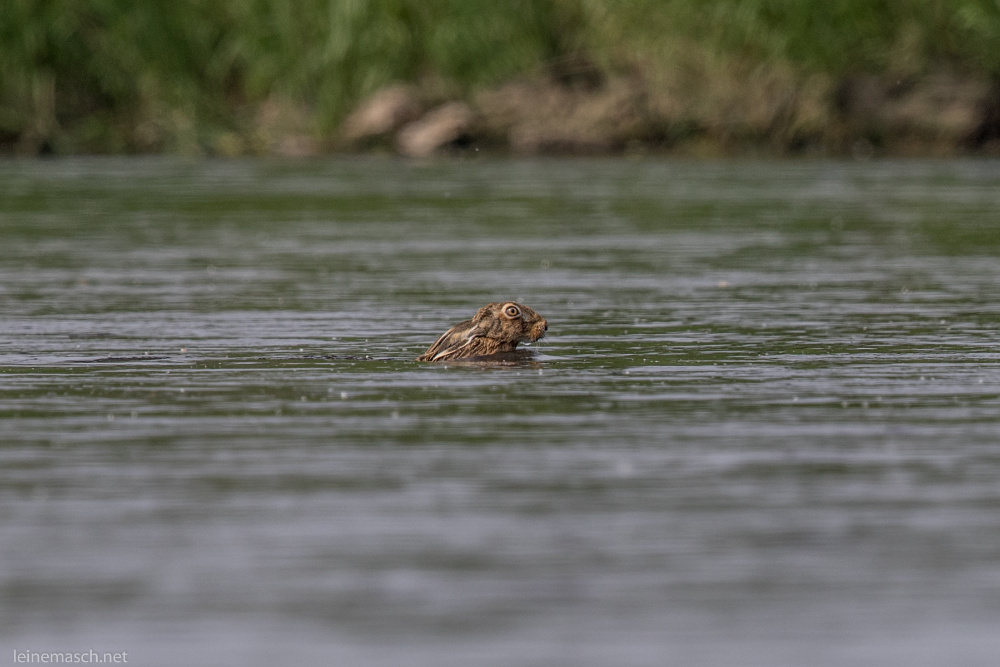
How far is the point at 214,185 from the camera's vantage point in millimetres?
32438

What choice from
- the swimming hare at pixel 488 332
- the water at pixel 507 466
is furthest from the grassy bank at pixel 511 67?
the swimming hare at pixel 488 332

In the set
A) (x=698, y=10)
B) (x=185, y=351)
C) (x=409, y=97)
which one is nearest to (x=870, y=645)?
(x=185, y=351)

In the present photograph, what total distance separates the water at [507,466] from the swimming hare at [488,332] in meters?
0.20

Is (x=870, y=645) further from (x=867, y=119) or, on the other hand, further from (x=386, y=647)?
(x=867, y=119)

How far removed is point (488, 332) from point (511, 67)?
33.7 metres

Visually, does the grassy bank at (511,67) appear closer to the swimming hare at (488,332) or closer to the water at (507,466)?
the water at (507,466)

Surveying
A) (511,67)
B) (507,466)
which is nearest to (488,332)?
(507,466)

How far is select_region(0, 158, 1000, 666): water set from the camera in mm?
5637

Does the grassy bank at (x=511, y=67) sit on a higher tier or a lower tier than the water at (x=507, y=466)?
lower

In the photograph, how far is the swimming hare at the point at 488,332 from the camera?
36.8 ft

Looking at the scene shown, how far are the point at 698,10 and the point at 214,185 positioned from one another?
11.5 m

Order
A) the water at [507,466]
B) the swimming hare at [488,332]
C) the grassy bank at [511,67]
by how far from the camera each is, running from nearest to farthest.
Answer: the water at [507,466]
the swimming hare at [488,332]
the grassy bank at [511,67]

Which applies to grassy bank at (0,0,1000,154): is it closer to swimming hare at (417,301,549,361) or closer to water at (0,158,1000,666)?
water at (0,158,1000,666)

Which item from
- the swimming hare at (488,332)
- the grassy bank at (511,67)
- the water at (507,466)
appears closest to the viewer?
the water at (507,466)
